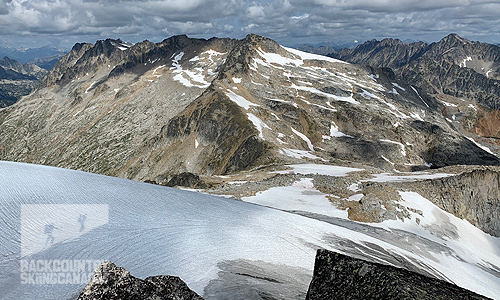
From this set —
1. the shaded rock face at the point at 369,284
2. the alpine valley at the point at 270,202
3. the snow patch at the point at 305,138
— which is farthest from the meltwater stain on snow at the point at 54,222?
the snow patch at the point at 305,138

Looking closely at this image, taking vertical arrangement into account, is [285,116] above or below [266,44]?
below

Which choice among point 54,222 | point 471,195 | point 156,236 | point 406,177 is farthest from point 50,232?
point 471,195

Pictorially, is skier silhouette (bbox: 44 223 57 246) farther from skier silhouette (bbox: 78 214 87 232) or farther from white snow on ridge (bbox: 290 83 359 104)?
white snow on ridge (bbox: 290 83 359 104)

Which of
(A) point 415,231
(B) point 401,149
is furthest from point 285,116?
(A) point 415,231

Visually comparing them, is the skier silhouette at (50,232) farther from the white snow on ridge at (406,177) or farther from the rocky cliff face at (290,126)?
the rocky cliff face at (290,126)

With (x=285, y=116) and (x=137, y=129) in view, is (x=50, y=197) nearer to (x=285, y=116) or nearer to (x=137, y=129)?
(x=285, y=116)

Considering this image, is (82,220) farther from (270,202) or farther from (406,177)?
(406,177)
